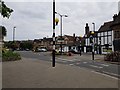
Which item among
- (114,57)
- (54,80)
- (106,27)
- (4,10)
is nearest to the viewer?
(54,80)

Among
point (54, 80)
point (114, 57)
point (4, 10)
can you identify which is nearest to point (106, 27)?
point (114, 57)

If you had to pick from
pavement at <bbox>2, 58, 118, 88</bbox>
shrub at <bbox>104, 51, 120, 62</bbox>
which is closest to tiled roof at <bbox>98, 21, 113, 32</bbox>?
shrub at <bbox>104, 51, 120, 62</bbox>

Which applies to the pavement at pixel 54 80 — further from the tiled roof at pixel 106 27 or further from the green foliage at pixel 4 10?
the tiled roof at pixel 106 27

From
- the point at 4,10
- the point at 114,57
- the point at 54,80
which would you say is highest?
the point at 4,10

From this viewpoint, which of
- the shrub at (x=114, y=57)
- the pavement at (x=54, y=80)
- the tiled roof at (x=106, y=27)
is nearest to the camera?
the pavement at (x=54, y=80)

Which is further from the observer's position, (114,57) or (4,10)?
(114,57)

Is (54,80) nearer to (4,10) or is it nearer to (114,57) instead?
(4,10)

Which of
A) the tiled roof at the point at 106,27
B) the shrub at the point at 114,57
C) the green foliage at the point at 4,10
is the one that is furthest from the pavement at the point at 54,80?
the tiled roof at the point at 106,27

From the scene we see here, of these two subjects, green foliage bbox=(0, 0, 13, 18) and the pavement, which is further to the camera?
green foliage bbox=(0, 0, 13, 18)

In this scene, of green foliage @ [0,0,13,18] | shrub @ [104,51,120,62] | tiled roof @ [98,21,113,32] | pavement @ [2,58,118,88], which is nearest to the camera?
pavement @ [2,58,118,88]

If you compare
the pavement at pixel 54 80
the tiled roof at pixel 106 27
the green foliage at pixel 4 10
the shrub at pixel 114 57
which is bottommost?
the pavement at pixel 54 80

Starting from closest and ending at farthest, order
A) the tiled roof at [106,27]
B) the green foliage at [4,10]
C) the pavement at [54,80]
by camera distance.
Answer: the pavement at [54,80], the green foliage at [4,10], the tiled roof at [106,27]

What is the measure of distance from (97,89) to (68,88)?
109 cm

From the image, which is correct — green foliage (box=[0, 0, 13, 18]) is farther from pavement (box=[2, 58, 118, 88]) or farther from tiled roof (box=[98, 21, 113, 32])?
tiled roof (box=[98, 21, 113, 32])
